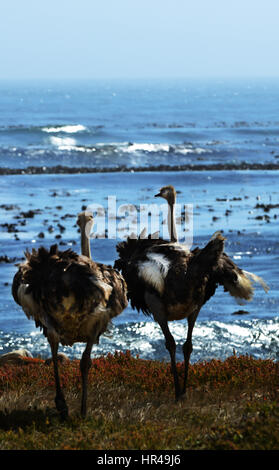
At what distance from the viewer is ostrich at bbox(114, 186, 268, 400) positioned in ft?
28.0

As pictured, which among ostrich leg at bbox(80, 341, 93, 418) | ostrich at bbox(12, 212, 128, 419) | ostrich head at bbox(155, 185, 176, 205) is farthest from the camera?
ostrich head at bbox(155, 185, 176, 205)

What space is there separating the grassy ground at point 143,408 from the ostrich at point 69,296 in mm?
518

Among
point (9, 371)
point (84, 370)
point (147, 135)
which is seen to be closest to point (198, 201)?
point (9, 371)

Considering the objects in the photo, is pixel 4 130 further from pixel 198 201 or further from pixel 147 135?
pixel 198 201

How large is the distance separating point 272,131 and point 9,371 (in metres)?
78.2

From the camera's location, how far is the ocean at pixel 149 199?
1471 centimetres

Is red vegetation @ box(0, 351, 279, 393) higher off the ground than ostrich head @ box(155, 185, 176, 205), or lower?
lower

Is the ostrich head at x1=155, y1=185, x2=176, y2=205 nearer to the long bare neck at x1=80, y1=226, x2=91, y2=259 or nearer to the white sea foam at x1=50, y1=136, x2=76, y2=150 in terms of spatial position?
the long bare neck at x1=80, y1=226, x2=91, y2=259

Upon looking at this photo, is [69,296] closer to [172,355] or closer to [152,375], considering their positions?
[172,355]
